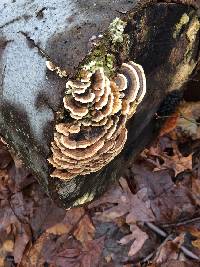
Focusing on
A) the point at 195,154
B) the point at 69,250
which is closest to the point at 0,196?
the point at 69,250

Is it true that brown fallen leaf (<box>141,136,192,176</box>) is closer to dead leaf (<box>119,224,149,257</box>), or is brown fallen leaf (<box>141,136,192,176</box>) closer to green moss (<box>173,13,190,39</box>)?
dead leaf (<box>119,224,149,257</box>)

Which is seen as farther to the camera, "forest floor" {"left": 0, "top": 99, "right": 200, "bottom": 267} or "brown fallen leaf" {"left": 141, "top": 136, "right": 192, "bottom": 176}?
"brown fallen leaf" {"left": 141, "top": 136, "right": 192, "bottom": 176}

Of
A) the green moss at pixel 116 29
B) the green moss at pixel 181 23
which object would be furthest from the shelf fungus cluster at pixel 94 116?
the green moss at pixel 181 23

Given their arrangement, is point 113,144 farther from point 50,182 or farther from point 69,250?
point 69,250

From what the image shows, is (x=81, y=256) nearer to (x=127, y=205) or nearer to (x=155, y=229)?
(x=127, y=205)

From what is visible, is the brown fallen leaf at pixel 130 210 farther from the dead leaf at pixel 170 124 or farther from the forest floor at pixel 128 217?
the dead leaf at pixel 170 124

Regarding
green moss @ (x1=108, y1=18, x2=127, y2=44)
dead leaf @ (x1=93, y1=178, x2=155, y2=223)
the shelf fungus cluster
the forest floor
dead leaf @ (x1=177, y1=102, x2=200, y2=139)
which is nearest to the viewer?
the shelf fungus cluster

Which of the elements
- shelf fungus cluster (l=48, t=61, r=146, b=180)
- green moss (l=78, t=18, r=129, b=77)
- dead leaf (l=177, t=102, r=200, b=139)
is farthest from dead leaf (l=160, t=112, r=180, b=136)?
green moss (l=78, t=18, r=129, b=77)
